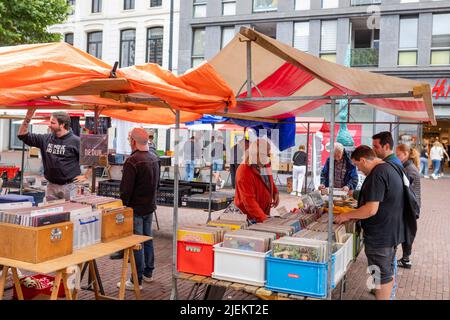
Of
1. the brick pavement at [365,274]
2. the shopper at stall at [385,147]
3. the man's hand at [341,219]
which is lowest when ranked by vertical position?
the brick pavement at [365,274]

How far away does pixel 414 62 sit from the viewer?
68.8 ft

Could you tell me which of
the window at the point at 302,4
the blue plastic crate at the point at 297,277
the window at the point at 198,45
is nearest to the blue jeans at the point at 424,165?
the window at the point at 302,4

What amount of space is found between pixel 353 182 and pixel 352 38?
16.6 metres

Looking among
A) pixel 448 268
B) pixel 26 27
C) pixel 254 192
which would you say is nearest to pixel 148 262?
pixel 254 192

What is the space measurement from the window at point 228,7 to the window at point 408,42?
28.4 ft

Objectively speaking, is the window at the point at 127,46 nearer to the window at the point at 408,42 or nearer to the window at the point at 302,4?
the window at the point at 302,4

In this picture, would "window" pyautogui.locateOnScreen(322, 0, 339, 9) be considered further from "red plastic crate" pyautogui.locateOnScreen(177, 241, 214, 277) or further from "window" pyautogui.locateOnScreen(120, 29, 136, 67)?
"red plastic crate" pyautogui.locateOnScreen(177, 241, 214, 277)

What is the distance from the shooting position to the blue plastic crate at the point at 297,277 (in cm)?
350

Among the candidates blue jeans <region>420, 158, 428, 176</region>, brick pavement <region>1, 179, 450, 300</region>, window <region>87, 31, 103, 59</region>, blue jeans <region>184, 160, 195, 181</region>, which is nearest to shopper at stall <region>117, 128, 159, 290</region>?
brick pavement <region>1, 179, 450, 300</region>

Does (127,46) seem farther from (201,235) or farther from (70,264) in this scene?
(70,264)

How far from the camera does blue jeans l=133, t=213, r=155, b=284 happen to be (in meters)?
5.41

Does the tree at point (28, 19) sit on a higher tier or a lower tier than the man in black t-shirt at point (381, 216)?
higher

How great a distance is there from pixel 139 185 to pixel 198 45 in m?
21.1
